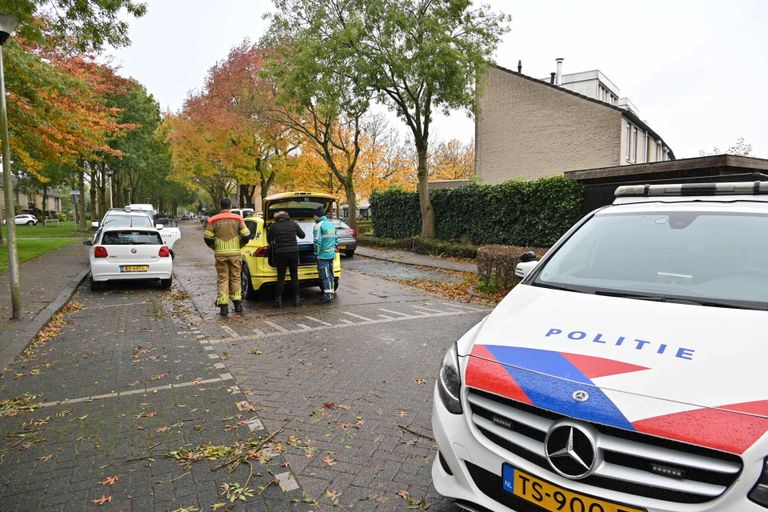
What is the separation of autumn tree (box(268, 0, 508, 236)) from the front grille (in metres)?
16.9

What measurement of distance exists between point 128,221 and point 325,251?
9218 mm

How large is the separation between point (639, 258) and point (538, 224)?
13222 mm

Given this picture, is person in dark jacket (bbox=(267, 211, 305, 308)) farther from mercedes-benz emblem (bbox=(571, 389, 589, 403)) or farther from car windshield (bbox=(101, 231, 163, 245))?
mercedes-benz emblem (bbox=(571, 389, 589, 403))

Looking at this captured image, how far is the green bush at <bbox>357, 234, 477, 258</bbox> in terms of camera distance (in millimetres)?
17953

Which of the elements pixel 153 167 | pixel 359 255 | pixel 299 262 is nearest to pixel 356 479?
pixel 299 262

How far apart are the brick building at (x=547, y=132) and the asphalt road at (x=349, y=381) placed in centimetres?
1538

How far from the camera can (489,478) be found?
2230 mm

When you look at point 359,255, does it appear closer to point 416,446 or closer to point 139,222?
point 139,222

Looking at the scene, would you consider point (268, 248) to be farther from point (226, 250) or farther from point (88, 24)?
point (88, 24)

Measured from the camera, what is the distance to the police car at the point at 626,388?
1.78m

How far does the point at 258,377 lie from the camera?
519 cm

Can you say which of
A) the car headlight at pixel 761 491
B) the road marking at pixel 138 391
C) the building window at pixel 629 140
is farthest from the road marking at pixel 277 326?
the building window at pixel 629 140

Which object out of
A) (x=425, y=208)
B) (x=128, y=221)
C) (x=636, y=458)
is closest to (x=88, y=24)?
(x=128, y=221)

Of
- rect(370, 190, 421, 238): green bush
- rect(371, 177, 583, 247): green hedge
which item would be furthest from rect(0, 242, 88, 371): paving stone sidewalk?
rect(370, 190, 421, 238): green bush
